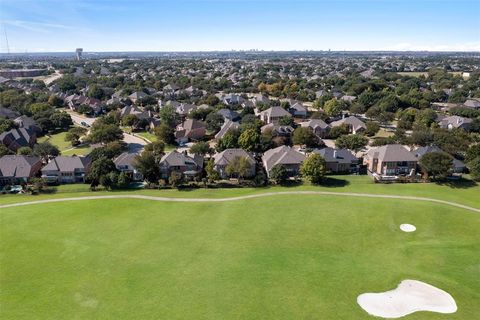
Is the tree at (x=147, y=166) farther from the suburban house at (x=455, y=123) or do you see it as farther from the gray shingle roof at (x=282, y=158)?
the suburban house at (x=455, y=123)

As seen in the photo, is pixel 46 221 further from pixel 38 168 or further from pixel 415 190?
pixel 415 190

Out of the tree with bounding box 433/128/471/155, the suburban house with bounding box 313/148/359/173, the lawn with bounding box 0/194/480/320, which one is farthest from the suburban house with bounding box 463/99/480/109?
the lawn with bounding box 0/194/480/320

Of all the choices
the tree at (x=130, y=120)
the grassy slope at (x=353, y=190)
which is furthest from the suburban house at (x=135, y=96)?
the grassy slope at (x=353, y=190)

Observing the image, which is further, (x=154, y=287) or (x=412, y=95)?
(x=412, y=95)

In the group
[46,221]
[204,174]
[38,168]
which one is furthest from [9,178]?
[204,174]

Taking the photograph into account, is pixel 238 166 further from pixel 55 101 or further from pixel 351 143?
pixel 55 101

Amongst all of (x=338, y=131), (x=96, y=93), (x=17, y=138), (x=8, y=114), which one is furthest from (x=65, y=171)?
(x=96, y=93)
